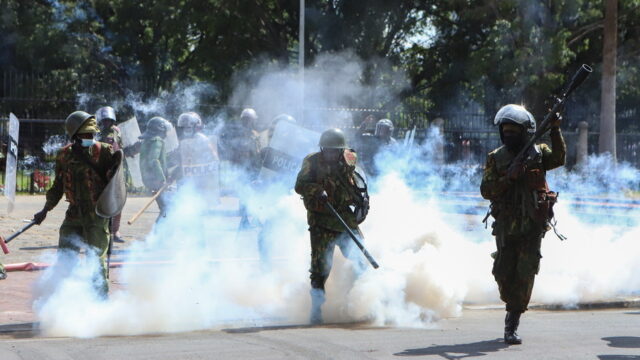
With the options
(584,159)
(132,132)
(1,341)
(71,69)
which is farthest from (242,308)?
(71,69)

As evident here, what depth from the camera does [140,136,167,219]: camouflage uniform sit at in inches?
449

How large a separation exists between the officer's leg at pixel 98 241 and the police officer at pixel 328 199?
162 cm

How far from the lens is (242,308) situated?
8.26 metres

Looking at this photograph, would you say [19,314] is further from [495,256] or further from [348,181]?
[495,256]

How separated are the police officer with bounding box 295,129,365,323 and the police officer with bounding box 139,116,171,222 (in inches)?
159

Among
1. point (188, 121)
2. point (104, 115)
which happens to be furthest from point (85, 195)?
point (104, 115)

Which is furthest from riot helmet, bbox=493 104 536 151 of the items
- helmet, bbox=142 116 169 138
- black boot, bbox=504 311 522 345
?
helmet, bbox=142 116 169 138

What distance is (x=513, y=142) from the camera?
22.4 ft

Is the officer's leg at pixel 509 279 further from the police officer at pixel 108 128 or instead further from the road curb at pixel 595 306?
the police officer at pixel 108 128

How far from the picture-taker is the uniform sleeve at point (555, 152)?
6.56 meters

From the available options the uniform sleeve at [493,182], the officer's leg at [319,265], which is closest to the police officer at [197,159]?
the officer's leg at [319,265]

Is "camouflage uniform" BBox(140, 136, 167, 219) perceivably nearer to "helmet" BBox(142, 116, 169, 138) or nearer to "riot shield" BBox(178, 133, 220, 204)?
"helmet" BBox(142, 116, 169, 138)

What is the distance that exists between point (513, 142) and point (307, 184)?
1.75 m

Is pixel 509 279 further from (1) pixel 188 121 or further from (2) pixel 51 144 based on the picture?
(2) pixel 51 144
